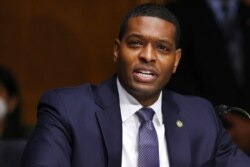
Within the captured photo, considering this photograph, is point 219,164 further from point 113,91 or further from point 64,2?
point 64,2

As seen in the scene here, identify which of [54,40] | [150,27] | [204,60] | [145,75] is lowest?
[54,40]

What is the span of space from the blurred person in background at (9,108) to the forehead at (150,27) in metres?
1.49

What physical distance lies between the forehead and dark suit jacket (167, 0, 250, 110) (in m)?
1.06

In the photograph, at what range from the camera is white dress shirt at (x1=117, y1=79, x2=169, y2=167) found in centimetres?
243

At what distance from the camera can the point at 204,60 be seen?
3549 mm

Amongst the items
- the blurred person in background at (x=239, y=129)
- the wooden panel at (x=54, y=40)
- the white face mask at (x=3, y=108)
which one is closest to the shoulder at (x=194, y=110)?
the blurred person in background at (x=239, y=129)

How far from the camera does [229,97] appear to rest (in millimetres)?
3631

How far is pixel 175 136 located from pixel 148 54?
32 cm

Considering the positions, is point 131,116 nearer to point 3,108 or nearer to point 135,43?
point 135,43

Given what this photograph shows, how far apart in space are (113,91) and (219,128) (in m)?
0.42

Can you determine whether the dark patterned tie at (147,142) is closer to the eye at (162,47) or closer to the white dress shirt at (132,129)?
the white dress shirt at (132,129)

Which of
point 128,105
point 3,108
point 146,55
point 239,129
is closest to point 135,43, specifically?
→ point 146,55

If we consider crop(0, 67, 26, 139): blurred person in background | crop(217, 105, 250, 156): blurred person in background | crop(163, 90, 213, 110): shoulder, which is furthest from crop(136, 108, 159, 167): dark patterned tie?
crop(0, 67, 26, 139): blurred person in background

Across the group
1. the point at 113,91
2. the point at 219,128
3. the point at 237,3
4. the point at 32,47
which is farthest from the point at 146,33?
the point at 32,47
